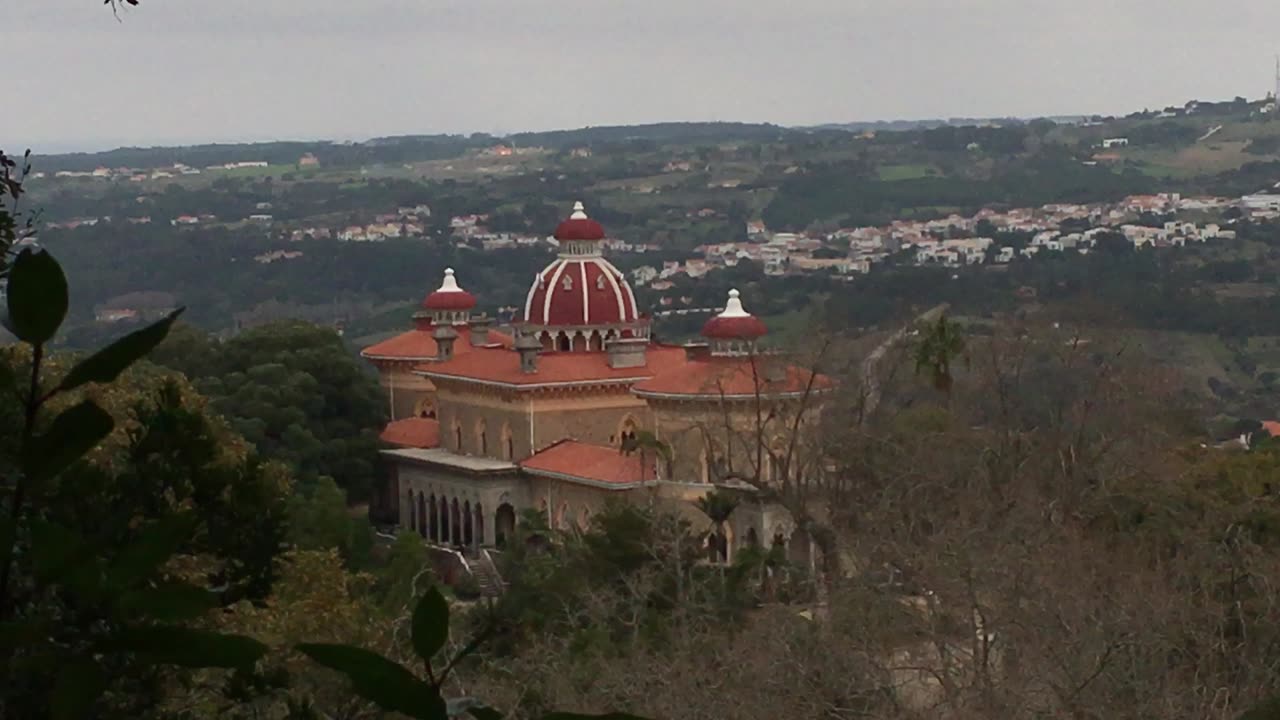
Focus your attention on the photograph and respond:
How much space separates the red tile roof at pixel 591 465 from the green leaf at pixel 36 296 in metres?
38.3

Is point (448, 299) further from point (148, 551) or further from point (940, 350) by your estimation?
point (148, 551)

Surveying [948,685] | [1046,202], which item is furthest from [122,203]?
[948,685]

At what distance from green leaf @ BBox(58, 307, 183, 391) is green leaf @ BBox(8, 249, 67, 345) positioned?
6cm

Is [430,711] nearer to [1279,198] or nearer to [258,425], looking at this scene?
[258,425]

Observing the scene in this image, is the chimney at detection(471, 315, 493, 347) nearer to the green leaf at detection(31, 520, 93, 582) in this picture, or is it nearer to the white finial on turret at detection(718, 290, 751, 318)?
the white finial on turret at detection(718, 290, 751, 318)

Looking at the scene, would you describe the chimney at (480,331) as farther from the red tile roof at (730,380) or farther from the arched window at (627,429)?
the red tile roof at (730,380)

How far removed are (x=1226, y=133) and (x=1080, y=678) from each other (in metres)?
175

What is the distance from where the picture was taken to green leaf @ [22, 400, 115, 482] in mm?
2912

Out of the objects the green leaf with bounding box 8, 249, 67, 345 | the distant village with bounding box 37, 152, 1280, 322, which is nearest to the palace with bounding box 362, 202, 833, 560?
the green leaf with bounding box 8, 249, 67, 345

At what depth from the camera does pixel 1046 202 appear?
17038 cm

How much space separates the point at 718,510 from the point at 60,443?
34044 millimetres

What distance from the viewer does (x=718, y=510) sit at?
36844 mm

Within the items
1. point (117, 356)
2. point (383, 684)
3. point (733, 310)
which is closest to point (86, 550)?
point (117, 356)

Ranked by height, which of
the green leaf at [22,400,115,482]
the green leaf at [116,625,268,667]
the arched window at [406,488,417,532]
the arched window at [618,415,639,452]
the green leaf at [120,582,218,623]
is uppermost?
the green leaf at [22,400,115,482]
